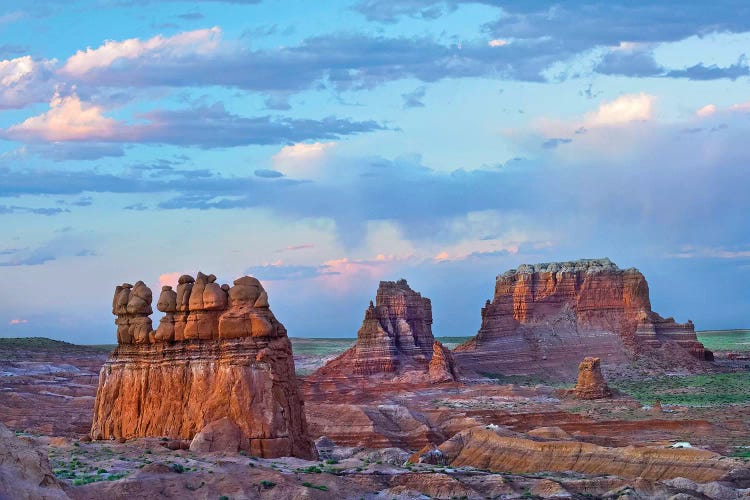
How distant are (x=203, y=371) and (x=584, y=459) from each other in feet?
53.1

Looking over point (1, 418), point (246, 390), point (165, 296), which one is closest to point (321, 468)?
point (246, 390)

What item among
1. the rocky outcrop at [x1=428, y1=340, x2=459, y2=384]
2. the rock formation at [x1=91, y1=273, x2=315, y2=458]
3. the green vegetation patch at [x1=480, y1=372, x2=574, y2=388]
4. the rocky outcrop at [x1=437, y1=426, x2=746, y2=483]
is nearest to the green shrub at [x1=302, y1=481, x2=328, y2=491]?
the rock formation at [x1=91, y1=273, x2=315, y2=458]

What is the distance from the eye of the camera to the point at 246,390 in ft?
121

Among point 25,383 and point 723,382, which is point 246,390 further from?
point 723,382

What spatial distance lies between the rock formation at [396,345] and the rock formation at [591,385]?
46.1ft

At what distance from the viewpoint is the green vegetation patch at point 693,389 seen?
90.9 meters

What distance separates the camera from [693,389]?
330 feet

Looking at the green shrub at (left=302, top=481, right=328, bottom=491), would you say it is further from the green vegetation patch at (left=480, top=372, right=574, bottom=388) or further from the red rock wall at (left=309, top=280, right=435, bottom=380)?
the green vegetation patch at (left=480, top=372, right=574, bottom=388)

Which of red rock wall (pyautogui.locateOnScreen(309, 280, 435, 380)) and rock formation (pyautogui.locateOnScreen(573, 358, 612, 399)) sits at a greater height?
red rock wall (pyautogui.locateOnScreen(309, 280, 435, 380))

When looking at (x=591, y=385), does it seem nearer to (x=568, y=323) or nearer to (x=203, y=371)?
(x=568, y=323)

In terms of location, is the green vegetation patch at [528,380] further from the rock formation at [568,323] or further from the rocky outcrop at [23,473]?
the rocky outcrop at [23,473]

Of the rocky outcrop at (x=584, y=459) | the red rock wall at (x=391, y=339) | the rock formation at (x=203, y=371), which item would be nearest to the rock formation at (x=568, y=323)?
the red rock wall at (x=391, y=339)

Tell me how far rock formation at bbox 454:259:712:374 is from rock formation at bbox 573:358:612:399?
23854 millimetres

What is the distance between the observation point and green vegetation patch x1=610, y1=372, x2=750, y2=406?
90875mm
